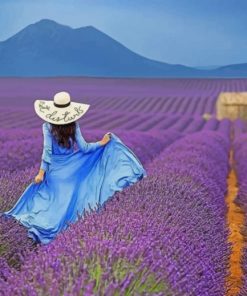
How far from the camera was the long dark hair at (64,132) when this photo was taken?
5.04 meters

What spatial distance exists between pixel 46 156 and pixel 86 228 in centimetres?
176

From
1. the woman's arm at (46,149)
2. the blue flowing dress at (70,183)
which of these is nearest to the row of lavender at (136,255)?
the blue flowing dress at (70,183)

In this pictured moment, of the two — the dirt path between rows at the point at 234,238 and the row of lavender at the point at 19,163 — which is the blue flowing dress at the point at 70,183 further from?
the dirt path between rows at the point at 234,238

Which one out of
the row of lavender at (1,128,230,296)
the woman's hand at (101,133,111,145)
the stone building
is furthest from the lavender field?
the stone building

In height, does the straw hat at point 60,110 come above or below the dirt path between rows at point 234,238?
above

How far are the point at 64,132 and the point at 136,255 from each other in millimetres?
2460

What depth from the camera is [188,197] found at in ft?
15.6

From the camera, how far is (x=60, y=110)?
4984 mm

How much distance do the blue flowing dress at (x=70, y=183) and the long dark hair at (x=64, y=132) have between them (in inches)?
1.2

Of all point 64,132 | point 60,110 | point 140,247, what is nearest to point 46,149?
point 64,132

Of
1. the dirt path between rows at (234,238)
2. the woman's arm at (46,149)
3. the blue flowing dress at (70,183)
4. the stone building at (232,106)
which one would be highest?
the woman's arm at (46,149)

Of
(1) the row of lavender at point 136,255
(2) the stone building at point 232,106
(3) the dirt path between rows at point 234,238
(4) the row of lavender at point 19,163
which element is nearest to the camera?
(1) the row of lavender at point 136,255

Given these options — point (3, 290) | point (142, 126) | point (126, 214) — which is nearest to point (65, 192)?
point (126, 214)

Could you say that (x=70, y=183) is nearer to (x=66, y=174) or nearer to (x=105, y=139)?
(x=66, y=174)
